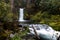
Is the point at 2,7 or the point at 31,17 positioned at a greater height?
the point at 2,7

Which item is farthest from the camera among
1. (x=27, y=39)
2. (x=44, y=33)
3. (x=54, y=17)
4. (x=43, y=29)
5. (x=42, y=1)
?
(x=42, y=1)

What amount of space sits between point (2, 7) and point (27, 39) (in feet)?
7.34

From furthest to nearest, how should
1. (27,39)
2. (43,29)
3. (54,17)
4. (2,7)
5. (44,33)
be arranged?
1. (54,17)
2. (43,29)
3. (44,33)
4. (2,7)
5. (27,39)

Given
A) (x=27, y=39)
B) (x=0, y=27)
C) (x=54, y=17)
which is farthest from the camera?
(x=54, y=17)

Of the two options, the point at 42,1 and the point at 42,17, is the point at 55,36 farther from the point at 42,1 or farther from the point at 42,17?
the point at 42,1

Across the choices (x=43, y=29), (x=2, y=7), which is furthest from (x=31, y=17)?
(x=2, y=7)

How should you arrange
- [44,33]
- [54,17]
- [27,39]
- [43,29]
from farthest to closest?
1. [54,17]
2. [43,29]
3. [44,33]
4. [27,39]

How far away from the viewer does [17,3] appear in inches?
695

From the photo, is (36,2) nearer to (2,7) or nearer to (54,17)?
(54,17)

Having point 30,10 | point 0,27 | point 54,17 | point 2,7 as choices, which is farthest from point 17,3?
point 0,27

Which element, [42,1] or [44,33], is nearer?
[44,33]

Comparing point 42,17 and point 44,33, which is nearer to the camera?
point 44,33

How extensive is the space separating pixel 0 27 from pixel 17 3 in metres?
9.21

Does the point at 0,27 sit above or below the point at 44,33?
above
